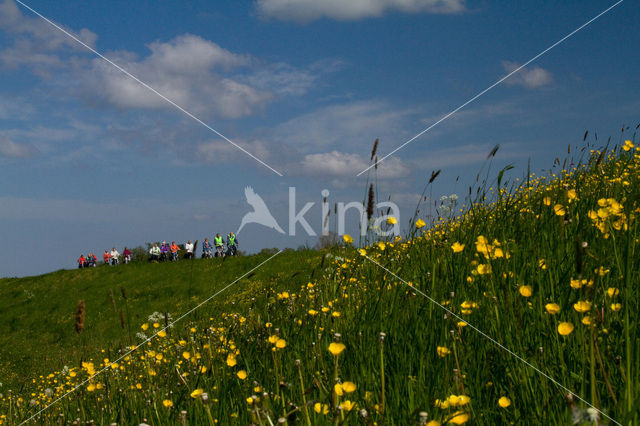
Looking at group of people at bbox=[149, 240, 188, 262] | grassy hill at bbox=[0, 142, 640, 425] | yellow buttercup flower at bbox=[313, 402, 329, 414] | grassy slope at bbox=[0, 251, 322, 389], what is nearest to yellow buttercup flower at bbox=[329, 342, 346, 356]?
grassy hill at bbox=[0, 142, 640, 425]

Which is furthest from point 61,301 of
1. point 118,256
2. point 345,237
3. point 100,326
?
point 345,237

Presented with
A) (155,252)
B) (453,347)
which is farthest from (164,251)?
(453,347)

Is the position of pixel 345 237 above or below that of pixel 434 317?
above

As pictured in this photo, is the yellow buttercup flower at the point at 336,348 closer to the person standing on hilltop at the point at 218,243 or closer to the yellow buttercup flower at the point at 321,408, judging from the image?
the yellow buttercup flower at the point at 321,408

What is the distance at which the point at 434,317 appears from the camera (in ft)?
10.3

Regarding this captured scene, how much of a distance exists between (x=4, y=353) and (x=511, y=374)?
80.3 ft

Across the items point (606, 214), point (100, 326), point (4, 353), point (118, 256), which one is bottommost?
point (4, 353)

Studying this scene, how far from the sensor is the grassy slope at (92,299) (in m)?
→ 17.0

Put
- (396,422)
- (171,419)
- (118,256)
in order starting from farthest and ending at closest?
(118,256)
(171,419)
(396,422)

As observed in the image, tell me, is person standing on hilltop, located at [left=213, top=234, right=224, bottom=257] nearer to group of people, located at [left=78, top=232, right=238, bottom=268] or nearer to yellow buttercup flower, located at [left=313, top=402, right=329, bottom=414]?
group of people, located at [left=78, top=232, right=238, bottom=268]

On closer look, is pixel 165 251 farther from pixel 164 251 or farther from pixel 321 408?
pixel 321 408

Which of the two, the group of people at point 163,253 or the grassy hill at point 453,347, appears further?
the group of people at point 163,253

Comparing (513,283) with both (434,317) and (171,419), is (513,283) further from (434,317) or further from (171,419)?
(171,419)

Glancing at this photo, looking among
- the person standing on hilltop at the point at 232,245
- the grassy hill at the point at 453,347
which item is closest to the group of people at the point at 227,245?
the person standing on hilltop at the point at 232,245
